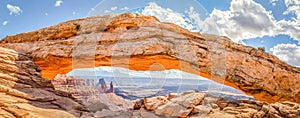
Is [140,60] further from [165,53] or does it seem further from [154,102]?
[154,102]

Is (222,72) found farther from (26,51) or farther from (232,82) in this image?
(26,51)

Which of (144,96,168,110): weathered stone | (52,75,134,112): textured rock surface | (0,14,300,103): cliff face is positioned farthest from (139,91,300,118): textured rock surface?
(52,75,134,112): textured rock surface

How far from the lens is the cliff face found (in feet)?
29.4

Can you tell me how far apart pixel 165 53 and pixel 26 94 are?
5.18 meters

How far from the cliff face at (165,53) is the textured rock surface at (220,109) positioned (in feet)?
3.17

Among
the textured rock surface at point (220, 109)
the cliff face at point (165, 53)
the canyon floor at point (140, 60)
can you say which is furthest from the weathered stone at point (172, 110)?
the cliff face at point (165, 53)

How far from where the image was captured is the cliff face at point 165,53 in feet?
29.4

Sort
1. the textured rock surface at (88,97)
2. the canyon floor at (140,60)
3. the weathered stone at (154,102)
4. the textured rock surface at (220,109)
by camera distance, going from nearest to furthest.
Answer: the canyon floor at (140,60) < the textured rock surface at (220,109) < the textured rock surface at (88,97) < the weathered stone at (154,102)

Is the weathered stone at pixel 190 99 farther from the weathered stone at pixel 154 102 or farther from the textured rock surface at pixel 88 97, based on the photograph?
the textured rock surface at pixel 88 97

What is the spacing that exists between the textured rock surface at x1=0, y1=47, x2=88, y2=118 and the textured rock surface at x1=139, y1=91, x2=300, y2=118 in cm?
541

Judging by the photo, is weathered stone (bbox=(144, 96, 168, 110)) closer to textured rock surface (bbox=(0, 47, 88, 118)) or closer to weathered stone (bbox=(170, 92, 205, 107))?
weathered stone (bbox=(170, 92, 205, 107))

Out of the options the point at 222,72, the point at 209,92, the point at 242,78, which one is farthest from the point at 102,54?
the point at 209,92

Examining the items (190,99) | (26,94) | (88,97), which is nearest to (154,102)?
(190,99)

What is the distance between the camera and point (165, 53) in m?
8.69
